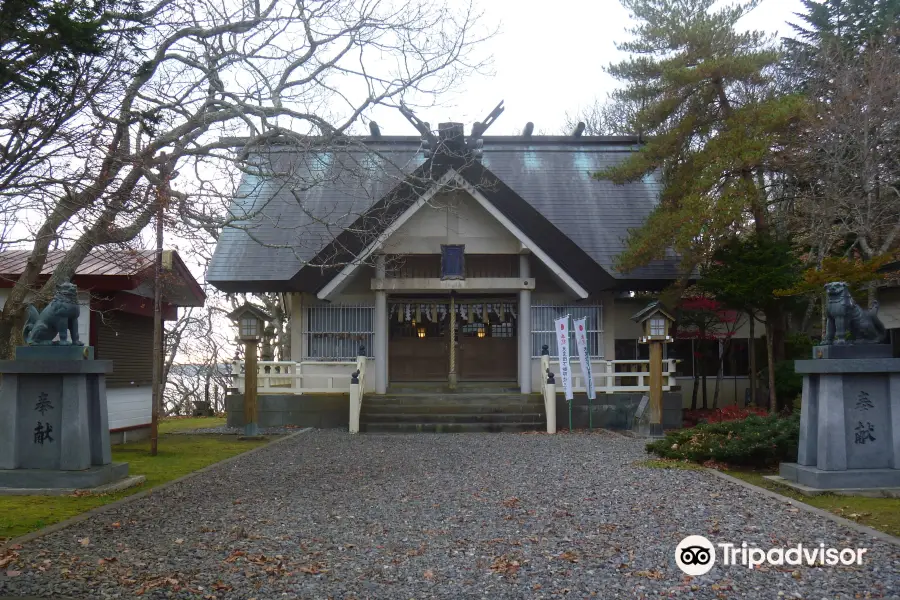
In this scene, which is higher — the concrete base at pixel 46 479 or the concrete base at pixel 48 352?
the concrete base at pixel 48 352

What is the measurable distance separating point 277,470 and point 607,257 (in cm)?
1141

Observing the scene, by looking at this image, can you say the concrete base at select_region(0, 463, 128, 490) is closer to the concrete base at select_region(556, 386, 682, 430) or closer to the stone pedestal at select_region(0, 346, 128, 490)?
the stone pedestal at select_region(0, 346, 128, 490)

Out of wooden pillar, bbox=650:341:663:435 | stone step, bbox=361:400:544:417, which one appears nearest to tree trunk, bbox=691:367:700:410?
wooden pillar, bbox=650:341:663:435

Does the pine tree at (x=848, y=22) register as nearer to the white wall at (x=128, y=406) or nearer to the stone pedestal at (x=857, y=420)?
the stone pedestal at (x=857, y=420)

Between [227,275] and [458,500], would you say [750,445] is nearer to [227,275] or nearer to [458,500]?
[458,500]

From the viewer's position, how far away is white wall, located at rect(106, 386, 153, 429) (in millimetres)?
15094

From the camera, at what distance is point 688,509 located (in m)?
7.53

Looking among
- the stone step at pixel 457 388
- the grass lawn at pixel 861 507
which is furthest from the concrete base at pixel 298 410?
the grass lawn at pixel 861 507

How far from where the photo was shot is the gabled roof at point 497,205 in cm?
1714

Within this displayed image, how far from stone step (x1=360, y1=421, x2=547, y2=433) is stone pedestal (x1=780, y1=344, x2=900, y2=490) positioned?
8.16 m

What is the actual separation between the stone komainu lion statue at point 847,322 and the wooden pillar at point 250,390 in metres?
11.0

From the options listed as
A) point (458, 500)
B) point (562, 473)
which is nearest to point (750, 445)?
point (562, 473)

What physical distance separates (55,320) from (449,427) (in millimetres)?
8739

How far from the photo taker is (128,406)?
15.8 metres
